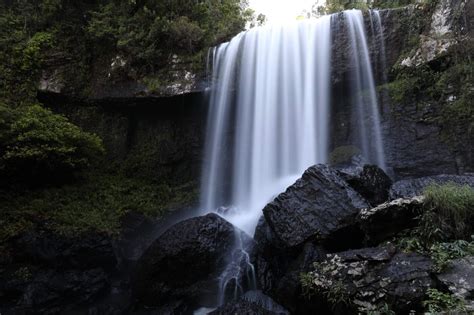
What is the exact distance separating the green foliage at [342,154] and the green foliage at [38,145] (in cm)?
620

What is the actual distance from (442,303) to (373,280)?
84 centimetres

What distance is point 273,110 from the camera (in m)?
10.8

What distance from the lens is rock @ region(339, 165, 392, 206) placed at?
7.43 meters

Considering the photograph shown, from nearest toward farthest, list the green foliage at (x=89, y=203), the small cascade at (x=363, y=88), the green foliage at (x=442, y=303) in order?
the green foliage at (x=442, y=303), the green foliage at (x=89, y=203), the small cascade at (x=363, y=88)

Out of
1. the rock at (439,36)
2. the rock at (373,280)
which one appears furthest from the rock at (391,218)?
the rock at (439,36)

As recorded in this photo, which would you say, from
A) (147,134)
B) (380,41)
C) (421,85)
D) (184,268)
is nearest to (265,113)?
(380,41)

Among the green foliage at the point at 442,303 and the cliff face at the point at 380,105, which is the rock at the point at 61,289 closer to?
the cliff face at the point at 380,105

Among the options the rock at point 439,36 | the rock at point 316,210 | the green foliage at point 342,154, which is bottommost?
the rock at point 316,210

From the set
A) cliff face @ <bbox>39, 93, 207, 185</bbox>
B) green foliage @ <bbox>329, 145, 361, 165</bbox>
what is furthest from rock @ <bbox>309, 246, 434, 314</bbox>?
cliff face @ <bbox>39, 93, 207, 185</bbox>

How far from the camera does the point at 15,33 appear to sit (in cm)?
1198

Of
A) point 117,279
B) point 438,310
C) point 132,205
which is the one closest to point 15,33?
point 132,205

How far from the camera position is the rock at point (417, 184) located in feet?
22.2

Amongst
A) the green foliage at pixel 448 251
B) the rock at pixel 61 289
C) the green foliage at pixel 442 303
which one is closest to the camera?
the green foliage at pixel 442 303

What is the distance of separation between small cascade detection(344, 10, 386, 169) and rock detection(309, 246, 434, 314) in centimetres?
502
